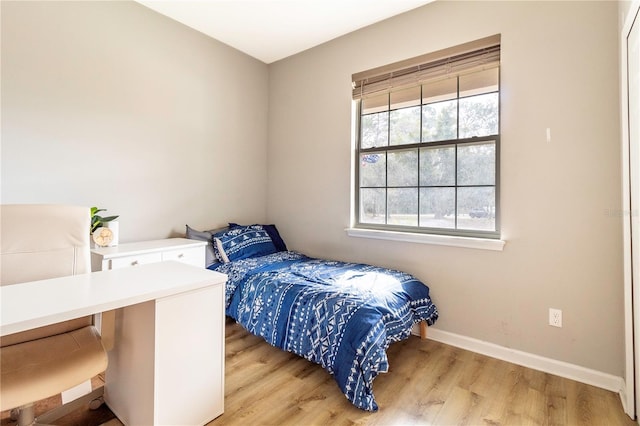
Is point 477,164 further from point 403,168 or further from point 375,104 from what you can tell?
point 375,104

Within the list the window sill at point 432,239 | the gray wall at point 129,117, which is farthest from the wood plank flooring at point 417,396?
the gray wall at point 129,117

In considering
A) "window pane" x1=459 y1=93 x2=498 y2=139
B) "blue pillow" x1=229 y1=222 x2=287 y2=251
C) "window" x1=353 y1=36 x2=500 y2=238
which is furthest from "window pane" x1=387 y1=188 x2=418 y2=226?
"blue pillow" x1=229 y1=222 x2=287 y2=251

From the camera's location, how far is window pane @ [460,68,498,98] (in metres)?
2.36

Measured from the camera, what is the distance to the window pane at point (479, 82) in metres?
2.36

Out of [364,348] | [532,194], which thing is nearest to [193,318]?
[364,348]

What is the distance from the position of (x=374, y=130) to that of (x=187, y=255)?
6.61ft

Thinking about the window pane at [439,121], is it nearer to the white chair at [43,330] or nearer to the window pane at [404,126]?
the window pane at [404,126]

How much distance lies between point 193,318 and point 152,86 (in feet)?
7.38

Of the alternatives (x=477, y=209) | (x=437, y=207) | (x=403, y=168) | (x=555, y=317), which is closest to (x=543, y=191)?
(x=477, y=209)

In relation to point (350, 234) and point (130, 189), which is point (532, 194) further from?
point (130, 189)

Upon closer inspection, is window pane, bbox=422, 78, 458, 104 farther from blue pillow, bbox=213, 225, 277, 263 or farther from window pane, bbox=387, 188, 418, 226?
blue pillow, bbox=213, 225, 277, 263

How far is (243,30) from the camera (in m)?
3.00

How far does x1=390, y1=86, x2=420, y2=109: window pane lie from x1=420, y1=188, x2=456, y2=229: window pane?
76 cm

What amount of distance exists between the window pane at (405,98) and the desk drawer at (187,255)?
7.04ft
